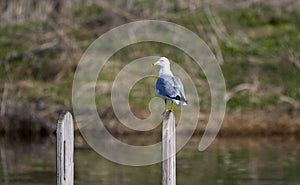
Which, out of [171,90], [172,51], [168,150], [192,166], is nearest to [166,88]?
[171,90]

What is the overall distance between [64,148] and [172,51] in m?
14.1

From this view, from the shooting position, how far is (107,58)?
2325cm

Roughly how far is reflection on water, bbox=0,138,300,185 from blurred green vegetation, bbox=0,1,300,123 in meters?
2.00

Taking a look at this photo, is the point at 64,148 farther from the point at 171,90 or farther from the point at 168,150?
the point at 171,90

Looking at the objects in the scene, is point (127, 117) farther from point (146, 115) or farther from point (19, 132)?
point (19, 132)

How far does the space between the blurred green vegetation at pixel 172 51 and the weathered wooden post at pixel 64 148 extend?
11786 mm

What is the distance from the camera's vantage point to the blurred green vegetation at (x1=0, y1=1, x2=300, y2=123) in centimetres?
2245

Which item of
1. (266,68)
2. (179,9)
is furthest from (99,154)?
(179,9)

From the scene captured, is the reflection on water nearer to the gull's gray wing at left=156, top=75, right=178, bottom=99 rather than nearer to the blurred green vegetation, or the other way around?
the blurred green vegetation

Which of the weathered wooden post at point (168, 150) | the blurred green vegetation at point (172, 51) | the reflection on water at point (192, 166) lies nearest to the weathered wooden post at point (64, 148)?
the weathered wooden post at point (168, 150)

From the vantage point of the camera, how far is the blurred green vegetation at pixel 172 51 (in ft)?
73.7

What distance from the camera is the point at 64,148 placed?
10.0 m

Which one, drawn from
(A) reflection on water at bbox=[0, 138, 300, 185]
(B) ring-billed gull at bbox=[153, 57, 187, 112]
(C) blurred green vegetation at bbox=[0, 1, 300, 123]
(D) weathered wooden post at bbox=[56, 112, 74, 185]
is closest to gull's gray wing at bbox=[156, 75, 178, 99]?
(B) ring-billed gull at bbox=[153, 57, 187, 112]

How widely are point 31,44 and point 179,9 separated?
13.2 feet
